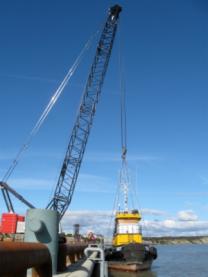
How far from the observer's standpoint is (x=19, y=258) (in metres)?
3.73

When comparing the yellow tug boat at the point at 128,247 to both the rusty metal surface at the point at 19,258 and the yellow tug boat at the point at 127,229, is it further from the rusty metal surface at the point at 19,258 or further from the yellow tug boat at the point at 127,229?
the rusty metal surface at the point at 19,258

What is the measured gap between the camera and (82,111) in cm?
5616

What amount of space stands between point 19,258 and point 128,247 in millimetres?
37522

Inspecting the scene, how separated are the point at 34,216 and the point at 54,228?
55 cm

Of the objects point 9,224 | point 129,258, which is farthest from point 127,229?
point 9,224

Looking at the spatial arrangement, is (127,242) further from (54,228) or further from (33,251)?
(33,251)

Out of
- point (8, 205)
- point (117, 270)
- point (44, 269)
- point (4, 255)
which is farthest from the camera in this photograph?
point (8, 205)

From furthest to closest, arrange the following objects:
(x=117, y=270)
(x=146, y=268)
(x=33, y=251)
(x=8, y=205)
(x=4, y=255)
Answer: (x=8, y=205), (x=146, y=268), (x=117, y=270), (x=33, y=251), (x=4, y=255)

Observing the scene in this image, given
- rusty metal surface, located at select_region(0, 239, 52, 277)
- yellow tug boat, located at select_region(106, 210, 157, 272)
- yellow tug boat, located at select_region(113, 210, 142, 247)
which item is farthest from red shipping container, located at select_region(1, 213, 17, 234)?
rusty metal surface, located at select_region(0, 239, 52, 277)

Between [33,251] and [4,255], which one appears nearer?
[4,255]

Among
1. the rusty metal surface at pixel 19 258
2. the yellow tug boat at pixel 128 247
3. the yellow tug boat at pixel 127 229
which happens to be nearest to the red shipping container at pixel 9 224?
the yellow tug boat at pixel 128 247

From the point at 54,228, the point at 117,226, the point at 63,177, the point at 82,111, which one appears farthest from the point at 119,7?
the point at 54,228

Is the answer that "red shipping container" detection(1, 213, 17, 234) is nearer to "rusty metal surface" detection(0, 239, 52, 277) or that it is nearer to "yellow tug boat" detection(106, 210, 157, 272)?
"yellow tug boat" detection(106, 210, 157, 272)

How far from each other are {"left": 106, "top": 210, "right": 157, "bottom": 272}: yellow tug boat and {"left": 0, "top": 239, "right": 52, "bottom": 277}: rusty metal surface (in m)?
36.0
